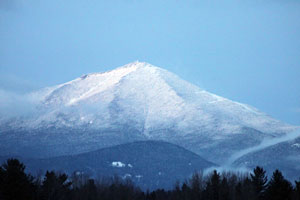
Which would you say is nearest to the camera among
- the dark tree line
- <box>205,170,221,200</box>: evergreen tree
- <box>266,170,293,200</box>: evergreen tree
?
the dark tree line

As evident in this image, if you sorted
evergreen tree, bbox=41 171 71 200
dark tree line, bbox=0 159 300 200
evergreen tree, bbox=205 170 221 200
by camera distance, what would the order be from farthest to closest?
evergreen tree, bbox=205 170 221 200 → evergreen tree, bbox=41 171 71 200 → dark tree line, bbox=0 159 300 200

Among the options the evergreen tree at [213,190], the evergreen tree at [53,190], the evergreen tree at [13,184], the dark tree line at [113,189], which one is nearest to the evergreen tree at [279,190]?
the dark tree line at [113,189]

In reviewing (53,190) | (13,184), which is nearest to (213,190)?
(53,190)

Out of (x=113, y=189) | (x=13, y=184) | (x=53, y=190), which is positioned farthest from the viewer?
(x=113, y=189)

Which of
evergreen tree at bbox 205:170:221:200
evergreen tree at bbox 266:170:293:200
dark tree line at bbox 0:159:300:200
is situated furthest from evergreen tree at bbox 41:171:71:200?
evergreen tree at bbox 266:170:293:200

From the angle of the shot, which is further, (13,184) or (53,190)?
(53,190)

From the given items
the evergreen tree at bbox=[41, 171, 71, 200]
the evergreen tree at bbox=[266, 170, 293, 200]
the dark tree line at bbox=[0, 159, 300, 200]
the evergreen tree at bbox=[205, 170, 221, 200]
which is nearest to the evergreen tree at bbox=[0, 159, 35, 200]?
the dark tree line at bbox=[0, 159, 300, 200]

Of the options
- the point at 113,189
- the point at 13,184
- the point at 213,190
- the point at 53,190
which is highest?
the point at 113,189

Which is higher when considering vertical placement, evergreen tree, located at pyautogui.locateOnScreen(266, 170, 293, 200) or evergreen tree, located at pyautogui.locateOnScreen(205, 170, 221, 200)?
evergreen tree, located at pyautogui.locateOnScreen(205, 170, 221, 200)

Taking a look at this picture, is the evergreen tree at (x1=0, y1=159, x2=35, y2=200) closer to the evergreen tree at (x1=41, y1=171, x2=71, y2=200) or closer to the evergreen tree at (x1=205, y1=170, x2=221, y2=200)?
the evergreen tree at (x1=41, y1=171, x2=71, y2=200)

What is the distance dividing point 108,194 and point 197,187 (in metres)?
14.4

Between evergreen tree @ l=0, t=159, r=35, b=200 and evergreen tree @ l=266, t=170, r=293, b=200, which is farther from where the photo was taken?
evergreen tree @ l=266, t=170, r=293, b=200

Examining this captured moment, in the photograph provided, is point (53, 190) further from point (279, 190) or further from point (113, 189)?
point (279, 190)

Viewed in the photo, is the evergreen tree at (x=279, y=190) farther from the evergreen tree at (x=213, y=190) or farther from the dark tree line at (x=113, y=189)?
the evergreen tree at (x=213, y=190)
